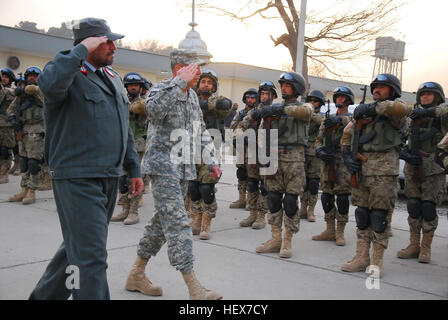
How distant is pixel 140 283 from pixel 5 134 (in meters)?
7.45

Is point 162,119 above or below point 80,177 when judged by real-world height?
above

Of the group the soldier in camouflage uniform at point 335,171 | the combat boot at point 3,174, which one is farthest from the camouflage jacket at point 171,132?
the combat boot at point 3,174

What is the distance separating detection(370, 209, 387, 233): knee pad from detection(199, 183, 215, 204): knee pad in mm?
2234

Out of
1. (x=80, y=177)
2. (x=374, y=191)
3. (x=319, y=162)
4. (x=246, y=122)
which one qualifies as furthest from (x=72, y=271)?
(x=319, y=162)

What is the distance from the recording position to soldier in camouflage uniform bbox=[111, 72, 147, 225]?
25.3ft

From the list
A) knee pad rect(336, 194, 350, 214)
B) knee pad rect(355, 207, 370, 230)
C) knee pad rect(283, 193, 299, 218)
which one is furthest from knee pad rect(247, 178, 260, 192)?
knee pad rect(355, 207, 370, 230)

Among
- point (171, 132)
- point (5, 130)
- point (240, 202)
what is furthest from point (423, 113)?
point (5, 130)

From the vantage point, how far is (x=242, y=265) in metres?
5.60

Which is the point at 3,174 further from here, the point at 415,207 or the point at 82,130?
the point at 82,130

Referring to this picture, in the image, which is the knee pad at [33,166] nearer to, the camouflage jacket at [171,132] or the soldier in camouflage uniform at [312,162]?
the soldier in camouflage uniform at [312,162]

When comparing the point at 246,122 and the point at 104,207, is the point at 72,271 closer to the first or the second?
the point at 104,207

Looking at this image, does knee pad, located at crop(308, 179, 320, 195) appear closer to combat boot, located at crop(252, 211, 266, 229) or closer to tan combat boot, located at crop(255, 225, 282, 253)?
combat boot, located at crop(252, 211, 266, 229)

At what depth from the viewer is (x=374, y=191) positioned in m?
5.45
